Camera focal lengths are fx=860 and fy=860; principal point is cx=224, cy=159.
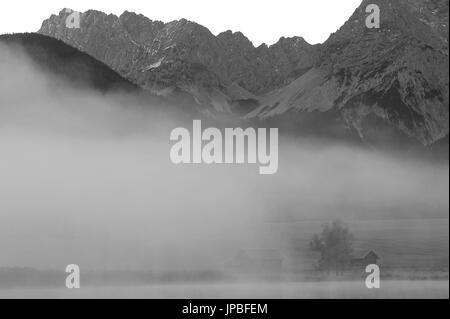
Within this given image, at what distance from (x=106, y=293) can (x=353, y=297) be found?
5881 cm

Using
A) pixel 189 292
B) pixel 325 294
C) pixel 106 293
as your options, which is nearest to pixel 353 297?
pixel 325 294
